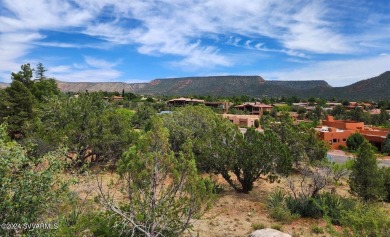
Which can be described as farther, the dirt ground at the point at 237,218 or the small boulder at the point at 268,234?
the dirt ground at the point at 237,218

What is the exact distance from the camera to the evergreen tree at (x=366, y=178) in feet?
48.7

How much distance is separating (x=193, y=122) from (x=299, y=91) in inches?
5355

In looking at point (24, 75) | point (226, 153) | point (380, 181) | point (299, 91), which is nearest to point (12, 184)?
point (226, 153)

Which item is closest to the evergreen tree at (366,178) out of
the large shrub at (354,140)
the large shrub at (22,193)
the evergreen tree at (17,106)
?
the large shrub at (22,193)

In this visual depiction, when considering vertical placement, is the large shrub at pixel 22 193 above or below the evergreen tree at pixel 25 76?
below

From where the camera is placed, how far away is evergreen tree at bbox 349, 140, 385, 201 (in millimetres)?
14844

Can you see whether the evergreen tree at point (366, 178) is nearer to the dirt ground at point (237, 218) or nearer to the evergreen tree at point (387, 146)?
the dirt ground at point (237, 218)

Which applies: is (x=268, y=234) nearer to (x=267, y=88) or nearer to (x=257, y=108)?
(x=257, y=108)

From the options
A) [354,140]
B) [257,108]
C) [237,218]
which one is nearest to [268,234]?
[237,218]

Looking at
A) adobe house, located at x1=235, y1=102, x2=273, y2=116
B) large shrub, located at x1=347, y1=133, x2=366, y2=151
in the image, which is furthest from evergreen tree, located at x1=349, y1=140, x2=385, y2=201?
adobe house, located at x1=235, y1=102, x2=273, y2=116

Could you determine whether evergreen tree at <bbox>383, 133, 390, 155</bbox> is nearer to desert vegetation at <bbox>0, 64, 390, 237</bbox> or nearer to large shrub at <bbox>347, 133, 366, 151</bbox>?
large shrub at <bbox>347, 133, 366, 151</bbox>

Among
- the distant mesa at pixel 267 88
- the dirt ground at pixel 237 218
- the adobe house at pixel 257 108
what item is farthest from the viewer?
the distant mesa at pixel 267 88

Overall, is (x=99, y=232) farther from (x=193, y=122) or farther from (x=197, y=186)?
(x=193, y=122)

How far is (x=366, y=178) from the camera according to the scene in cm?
1502
